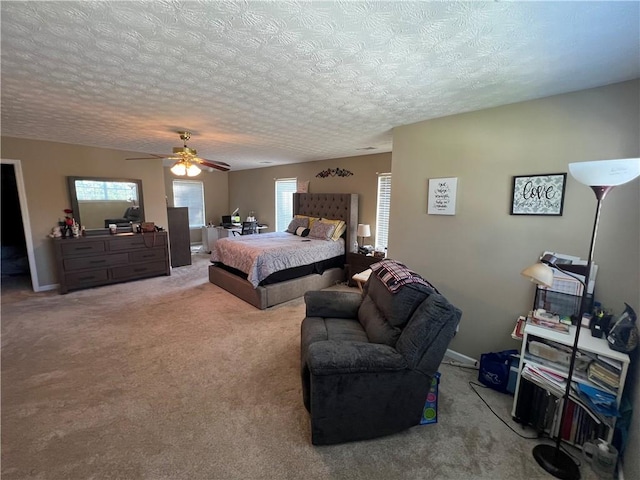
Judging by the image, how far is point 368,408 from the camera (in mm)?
1658

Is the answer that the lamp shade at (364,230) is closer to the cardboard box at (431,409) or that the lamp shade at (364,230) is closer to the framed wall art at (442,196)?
the framed wall art at (442,196)

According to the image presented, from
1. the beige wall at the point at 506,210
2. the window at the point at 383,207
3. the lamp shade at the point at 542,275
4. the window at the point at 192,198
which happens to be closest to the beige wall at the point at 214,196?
the window at the point at 192,198

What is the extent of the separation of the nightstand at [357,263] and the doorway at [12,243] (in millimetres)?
5011

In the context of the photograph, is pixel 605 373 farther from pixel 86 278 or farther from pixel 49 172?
pixel 49 172

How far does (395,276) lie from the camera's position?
2.07m

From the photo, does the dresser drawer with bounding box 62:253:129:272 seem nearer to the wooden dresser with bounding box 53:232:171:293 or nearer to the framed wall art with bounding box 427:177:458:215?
the wooden dresser with bounding box 53:232:171:293

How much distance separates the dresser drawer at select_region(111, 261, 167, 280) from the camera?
455 centimetres

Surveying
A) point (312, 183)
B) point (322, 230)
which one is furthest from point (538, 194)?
point (312, 183)

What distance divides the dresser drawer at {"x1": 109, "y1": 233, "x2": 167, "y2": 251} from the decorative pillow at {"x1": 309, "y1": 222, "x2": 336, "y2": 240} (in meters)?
2.81

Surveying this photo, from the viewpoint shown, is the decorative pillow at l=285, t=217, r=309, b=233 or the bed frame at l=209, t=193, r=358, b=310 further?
the decorative pillow at l=285, t=217, r=309, b=233

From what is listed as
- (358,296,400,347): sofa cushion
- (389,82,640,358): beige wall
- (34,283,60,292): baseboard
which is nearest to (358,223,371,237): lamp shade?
(389,82,640,358): beige wall

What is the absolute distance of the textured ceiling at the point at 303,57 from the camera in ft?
3.78

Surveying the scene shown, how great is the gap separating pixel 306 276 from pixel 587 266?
3.34m

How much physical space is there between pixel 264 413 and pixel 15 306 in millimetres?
4145
